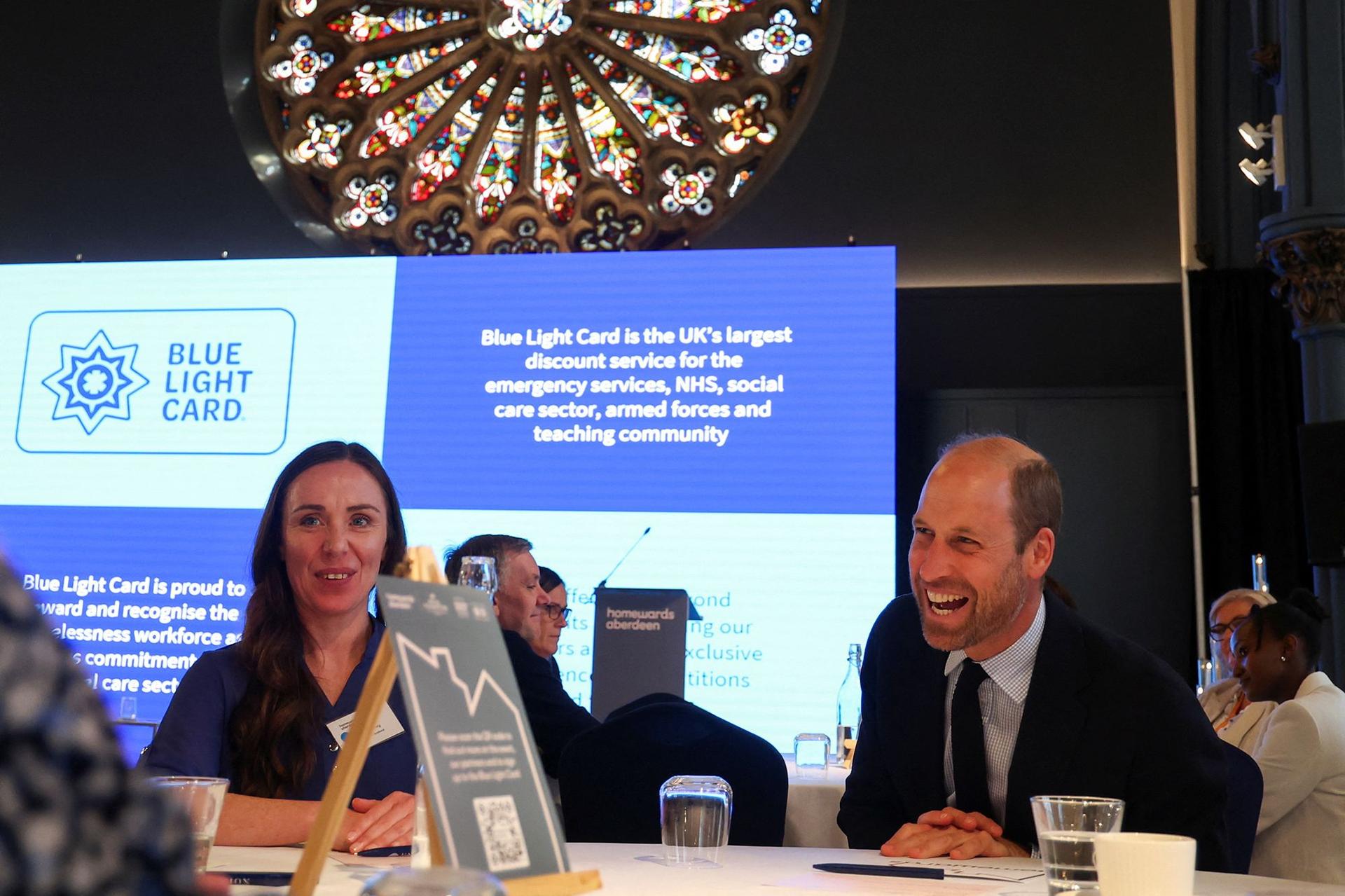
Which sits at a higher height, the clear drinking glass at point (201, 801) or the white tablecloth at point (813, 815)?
the clear drinking glass at point (201, 801)

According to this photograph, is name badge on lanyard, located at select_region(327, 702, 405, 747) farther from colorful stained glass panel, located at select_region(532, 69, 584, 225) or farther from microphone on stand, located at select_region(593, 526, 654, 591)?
colorful stained glass panel, located at select_region(532, 69, 584, 225)

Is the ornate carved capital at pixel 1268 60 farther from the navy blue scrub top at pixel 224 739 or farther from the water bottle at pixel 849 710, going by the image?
the navy blue scrub top at pixel 224 739

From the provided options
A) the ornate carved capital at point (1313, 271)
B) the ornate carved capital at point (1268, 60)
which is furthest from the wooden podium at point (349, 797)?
the ornate carved capital at point (1268, 60)

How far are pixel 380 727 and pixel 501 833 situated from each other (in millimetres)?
984

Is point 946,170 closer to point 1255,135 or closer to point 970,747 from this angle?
point 1255,135

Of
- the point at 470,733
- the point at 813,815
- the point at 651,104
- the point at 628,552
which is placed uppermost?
the point at 651,104

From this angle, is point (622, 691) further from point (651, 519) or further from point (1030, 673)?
point (1030, 673)

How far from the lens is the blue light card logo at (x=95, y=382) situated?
6105mm

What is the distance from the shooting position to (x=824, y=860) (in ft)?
4.99

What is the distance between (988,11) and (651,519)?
3239 mm

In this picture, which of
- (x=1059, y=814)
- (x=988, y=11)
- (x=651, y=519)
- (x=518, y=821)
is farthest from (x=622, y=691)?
(x=988, y=11)

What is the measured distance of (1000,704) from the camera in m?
1.83

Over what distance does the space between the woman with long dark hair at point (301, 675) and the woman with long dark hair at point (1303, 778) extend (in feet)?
6.90

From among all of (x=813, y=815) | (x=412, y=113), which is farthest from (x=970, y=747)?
(x=412, y=113)
